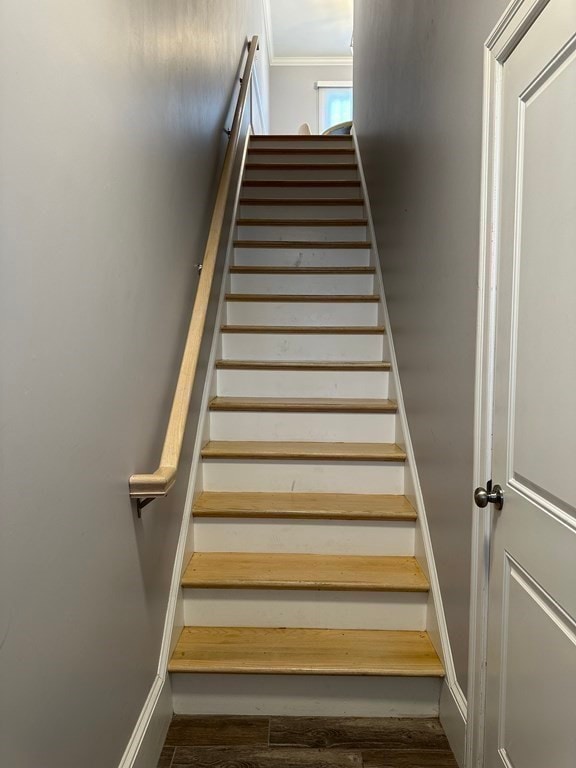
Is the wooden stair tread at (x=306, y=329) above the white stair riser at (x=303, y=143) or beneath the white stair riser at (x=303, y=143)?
beneath

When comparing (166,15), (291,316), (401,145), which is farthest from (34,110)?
(291,316)

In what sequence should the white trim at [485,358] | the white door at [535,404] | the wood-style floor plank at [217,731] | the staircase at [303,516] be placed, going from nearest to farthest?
1. the white door at [535,404]
2. the white trim at [485,358]
3. the wood-style floor plank at [217,731]
4. the staircase at [303,516]

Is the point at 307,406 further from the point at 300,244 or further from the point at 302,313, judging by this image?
the point at 300,244

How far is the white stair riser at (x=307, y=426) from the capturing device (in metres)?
2.36

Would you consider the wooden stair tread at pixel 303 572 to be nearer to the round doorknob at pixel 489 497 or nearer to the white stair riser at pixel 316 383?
the round doorknob at pixel 489 497

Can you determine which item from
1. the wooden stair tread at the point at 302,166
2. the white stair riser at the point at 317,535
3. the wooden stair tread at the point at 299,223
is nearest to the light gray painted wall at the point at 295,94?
the wooden stair tread at the point at 302,166

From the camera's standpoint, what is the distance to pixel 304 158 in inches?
173

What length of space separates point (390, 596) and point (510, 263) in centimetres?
116

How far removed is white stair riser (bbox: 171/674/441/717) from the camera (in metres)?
1.66

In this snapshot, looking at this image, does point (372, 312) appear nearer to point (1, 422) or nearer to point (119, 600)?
point (119, 600)

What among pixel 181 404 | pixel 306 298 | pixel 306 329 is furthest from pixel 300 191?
pixel 181 404

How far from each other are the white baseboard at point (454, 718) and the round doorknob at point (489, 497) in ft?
2.01

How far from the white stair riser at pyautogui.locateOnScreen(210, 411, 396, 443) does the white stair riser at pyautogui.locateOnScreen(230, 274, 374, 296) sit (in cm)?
100

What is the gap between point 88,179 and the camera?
104 cm
